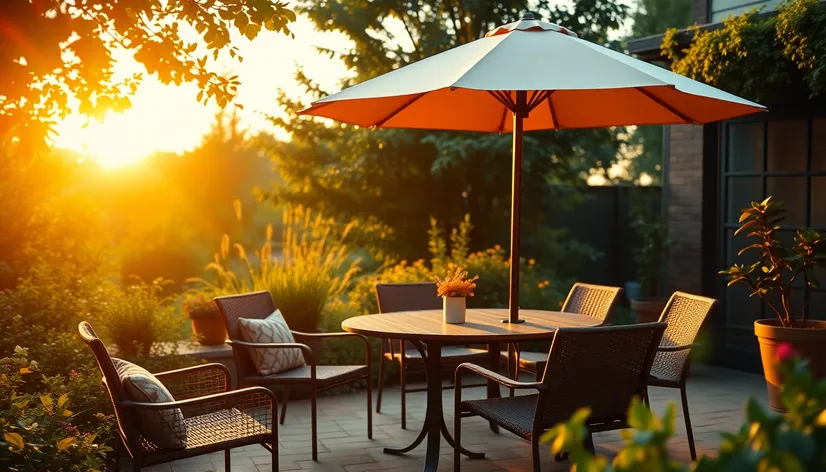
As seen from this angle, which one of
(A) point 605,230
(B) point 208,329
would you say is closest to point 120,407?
(B) point 208,329

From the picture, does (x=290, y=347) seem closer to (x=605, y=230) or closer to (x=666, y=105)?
(x=666, y=105)

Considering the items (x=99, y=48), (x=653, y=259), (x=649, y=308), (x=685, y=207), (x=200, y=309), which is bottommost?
(x=649, y=308)

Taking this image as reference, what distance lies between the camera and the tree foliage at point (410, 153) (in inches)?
398

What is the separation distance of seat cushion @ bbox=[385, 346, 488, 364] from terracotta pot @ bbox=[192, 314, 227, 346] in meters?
1.38

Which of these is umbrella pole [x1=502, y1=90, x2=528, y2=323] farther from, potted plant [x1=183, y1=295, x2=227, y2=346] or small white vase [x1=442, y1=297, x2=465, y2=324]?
potted plant [x1=183, y1=295, x2=227, y2=346]

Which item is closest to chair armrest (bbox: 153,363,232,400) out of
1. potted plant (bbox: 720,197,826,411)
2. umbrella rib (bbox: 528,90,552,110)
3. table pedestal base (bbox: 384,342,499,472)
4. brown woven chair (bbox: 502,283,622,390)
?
table pedestal base (bbox: 384,342,499,472)

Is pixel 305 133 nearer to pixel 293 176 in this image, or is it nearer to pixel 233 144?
pixel 293 176

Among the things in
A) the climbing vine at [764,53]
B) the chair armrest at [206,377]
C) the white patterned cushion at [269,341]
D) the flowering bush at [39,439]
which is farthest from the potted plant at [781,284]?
the flowering bush at [39,439]

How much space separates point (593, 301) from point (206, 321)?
266 cm

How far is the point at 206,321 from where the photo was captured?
238 inches

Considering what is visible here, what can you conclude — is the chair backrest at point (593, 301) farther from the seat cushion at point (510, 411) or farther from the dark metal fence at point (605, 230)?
the dark metal fence at point (605, 230)

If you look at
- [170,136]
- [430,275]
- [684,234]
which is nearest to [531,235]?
[684,234]

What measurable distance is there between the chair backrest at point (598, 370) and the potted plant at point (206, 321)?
331 centimetres

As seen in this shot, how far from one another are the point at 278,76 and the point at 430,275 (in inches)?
198
